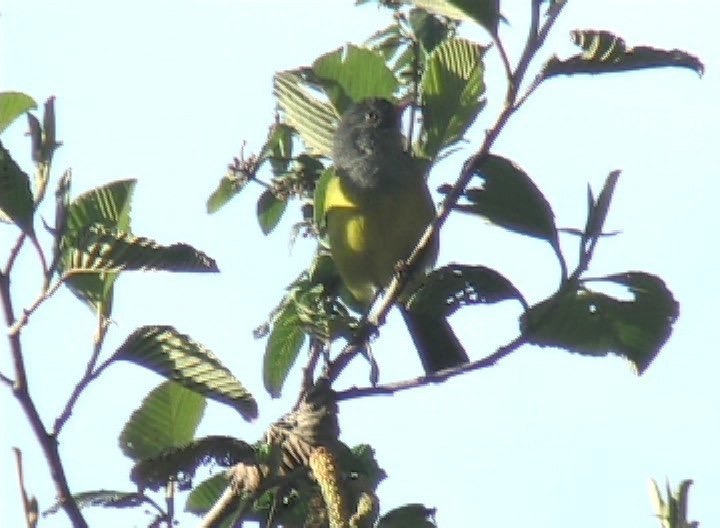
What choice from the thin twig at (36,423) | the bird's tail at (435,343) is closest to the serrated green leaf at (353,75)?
the thin twig at (36,423)

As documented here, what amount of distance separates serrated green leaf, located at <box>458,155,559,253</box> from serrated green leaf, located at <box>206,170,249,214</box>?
78 centimetres

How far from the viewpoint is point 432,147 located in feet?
8.39

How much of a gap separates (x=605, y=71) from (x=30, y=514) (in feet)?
4.09

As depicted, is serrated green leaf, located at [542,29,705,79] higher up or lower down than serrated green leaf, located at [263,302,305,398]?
higher up

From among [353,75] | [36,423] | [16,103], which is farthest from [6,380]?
[353,75]

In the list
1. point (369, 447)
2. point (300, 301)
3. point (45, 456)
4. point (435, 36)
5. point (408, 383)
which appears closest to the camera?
point (45, 456)

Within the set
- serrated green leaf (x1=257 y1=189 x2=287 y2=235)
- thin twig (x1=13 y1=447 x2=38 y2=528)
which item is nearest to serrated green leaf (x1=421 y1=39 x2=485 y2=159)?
serrated green leaf (x1=257 y1=189 x2=287 y2=235)

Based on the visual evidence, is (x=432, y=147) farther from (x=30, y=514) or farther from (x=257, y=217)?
(x=30, y=514)

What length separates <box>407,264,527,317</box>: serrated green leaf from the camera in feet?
7.23

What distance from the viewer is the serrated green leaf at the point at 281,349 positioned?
2559mm

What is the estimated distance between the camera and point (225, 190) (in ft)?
9.77

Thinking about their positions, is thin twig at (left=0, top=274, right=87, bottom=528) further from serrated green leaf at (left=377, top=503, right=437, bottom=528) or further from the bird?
the bird

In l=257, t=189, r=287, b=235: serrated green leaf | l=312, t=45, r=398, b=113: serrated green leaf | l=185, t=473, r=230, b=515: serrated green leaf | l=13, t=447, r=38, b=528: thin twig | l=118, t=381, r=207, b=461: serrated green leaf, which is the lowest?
l=13, t=447, r=38, b=528: thin twig

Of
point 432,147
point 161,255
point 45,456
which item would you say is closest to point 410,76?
point 432,147
